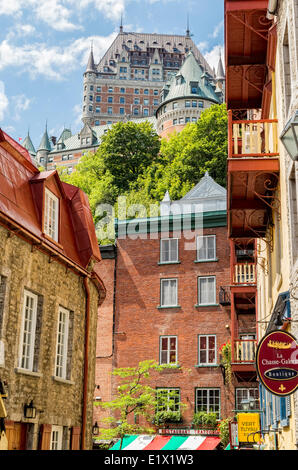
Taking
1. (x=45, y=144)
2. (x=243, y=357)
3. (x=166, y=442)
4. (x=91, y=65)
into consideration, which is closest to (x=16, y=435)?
(x=243, y=357)

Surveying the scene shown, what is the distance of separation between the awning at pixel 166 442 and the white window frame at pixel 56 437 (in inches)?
546

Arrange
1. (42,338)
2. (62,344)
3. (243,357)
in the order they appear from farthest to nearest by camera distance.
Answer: (243,357)
(62,344)
(42,338)

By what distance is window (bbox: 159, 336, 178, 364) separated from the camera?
32.8 meters

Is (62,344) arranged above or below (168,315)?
below

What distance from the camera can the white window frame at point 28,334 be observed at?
14406 mm

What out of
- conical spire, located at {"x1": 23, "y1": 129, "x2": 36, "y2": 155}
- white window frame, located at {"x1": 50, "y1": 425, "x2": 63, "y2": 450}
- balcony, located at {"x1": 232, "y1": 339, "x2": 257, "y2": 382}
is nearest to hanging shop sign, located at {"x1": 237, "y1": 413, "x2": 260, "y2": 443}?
balcony, located at {"x1": 232, "y1": 339, "x2": 257, "y2": 382}

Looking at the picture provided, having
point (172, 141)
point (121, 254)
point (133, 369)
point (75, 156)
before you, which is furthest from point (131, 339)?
point (75, 156)

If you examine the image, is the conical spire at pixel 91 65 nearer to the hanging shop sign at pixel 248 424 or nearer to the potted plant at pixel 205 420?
the potted plant at pixel 205 420

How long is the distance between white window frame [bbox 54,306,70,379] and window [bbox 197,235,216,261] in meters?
17.8

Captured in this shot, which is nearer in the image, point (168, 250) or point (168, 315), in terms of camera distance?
point (168, 315)

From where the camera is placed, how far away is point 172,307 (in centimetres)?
3359

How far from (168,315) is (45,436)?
1925 cm

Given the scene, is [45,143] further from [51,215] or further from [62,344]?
[62,344]

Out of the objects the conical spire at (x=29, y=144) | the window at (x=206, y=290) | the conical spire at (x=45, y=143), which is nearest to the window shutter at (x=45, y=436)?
the window at (x=206, y=290)
